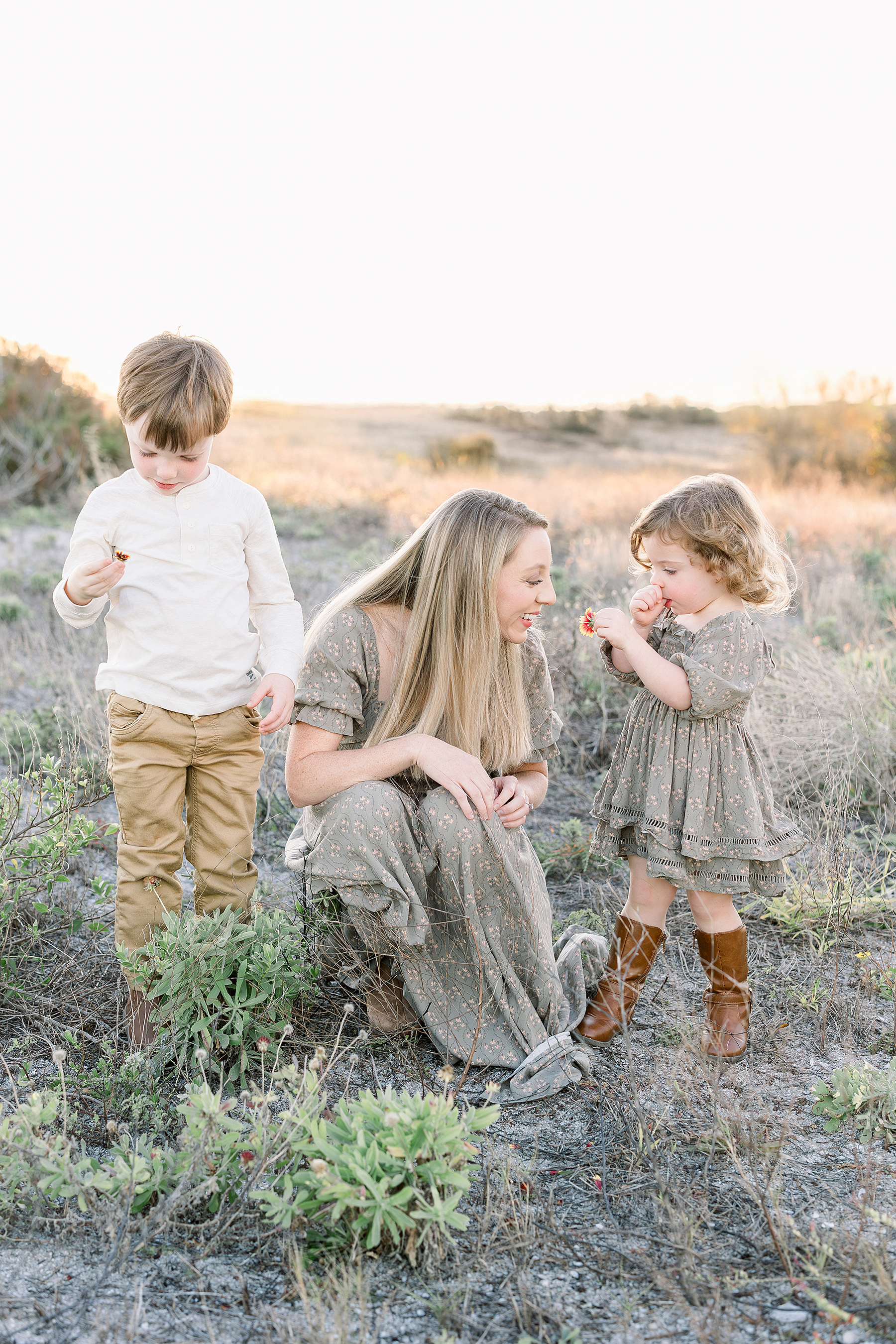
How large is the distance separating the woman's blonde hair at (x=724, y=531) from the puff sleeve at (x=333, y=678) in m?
0.79

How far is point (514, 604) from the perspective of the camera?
7.93 feet

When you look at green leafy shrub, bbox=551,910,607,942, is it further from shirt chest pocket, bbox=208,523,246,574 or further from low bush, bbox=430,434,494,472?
low bush, bbox=430,434,494,472

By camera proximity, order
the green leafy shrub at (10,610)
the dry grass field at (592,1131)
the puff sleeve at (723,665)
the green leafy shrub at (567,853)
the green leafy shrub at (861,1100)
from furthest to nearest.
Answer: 1. the green leafy shrub at (10,610)
2. the green leafy shrub at (567,853)
3. the puff sleeve at (723,665)
4. the green leafy shrub at (861,1100)
5. the dry grass field at (592,1131)

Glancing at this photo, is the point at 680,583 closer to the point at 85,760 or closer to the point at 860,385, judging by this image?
the point at 85,760

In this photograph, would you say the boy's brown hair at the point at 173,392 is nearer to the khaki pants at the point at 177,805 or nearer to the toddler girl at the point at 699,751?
the khaki pants at the point at 177,805

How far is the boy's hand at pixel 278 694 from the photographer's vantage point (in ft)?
7.56

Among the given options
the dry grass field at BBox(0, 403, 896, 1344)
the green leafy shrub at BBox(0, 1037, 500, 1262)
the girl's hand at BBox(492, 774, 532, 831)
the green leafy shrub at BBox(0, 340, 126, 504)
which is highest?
the green leafy shrub at BBox(0, 340, 126, 504)

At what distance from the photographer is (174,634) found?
237cm

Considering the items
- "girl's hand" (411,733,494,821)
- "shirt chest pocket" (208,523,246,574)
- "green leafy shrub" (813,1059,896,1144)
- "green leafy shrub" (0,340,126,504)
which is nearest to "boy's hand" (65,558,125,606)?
"shirt chest pocket" (208,523,246,574)

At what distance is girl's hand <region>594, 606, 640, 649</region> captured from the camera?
240 centimetres

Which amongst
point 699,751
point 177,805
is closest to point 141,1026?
point 177,805

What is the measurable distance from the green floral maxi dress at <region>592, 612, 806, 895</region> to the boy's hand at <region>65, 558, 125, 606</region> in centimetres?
121

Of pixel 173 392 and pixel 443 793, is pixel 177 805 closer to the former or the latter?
pixel 443 793

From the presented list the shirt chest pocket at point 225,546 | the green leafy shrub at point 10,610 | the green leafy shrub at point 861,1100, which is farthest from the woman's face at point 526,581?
the green leafy shrub at point 10,610
